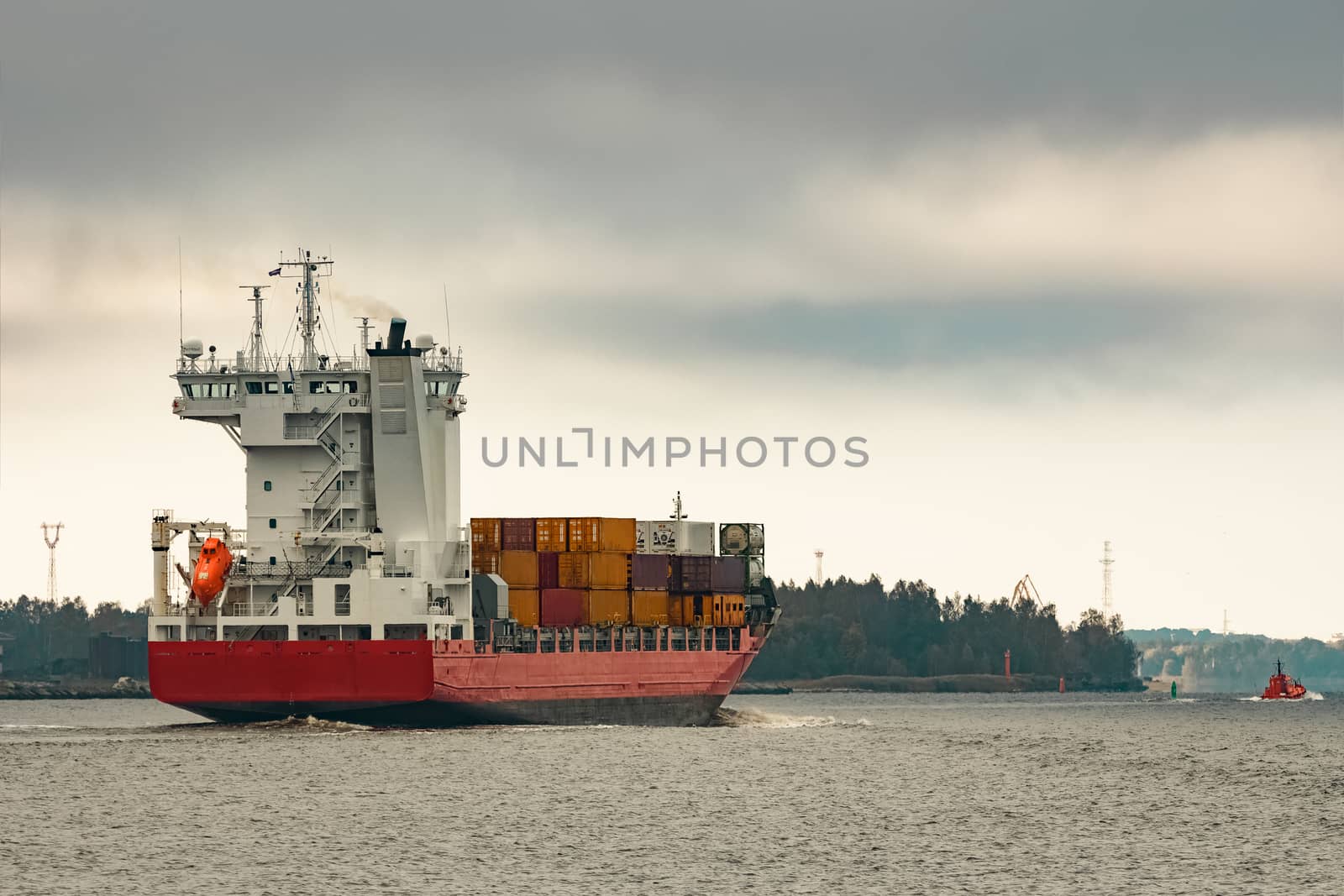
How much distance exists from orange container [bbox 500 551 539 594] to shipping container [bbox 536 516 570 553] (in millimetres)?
1005

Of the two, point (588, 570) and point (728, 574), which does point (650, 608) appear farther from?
point (728, 574)

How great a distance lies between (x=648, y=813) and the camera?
5006 cm

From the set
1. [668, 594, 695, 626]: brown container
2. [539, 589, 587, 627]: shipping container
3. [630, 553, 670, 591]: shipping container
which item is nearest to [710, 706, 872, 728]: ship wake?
[668, 594, 695, 626]: brown container

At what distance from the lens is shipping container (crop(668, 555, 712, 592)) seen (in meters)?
78.6

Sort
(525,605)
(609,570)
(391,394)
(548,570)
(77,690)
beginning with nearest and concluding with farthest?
(391,394) → (525,605) → (548,570) → (609,570) → (77,690)

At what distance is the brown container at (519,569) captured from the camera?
72688 millimetres

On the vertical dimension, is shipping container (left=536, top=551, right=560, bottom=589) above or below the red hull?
above

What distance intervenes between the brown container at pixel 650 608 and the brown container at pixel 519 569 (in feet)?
14.3

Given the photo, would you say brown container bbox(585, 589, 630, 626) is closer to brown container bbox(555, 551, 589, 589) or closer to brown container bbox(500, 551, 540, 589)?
brown container bbox(555, 551, 589, 589)

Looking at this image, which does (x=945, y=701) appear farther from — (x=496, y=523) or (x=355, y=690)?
(x=355, y=690)

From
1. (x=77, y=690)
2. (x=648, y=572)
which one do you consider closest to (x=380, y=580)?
(x=648, y=572)

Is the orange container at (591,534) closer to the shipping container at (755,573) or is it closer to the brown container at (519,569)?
the brown container at (519,569)

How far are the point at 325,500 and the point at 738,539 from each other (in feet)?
69.9

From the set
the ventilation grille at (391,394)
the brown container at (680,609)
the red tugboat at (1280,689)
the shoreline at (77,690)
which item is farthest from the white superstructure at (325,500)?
the red tugboat at (1280,689)
